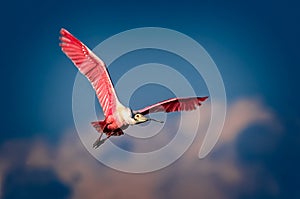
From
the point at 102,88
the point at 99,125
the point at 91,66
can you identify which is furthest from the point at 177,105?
the point at 91,66

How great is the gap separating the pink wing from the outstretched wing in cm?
243

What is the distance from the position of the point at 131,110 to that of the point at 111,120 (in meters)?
1.33

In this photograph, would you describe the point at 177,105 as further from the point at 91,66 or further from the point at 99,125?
the point at 91,66

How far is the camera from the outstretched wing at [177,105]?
88.3 ft

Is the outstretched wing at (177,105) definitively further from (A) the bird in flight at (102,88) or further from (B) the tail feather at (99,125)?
(B) the tail feather at (99,125)

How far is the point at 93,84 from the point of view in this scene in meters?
26.7

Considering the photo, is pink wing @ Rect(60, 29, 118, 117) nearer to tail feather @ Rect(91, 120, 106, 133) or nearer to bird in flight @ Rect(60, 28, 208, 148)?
bird in flight @ Rect(60, 28, 208, 148)

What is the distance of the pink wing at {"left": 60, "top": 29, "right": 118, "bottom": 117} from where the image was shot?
2606 cm

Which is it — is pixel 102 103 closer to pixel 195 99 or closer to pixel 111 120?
pixel 111 120

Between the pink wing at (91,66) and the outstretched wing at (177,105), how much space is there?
95.6 inches

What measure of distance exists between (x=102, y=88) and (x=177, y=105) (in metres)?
5.11

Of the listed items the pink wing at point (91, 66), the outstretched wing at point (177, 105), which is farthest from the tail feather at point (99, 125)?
the outstretched wing at point (177, 105)

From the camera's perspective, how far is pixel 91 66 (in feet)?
86.6

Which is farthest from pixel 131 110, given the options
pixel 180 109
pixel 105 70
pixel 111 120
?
pixel 180 109
